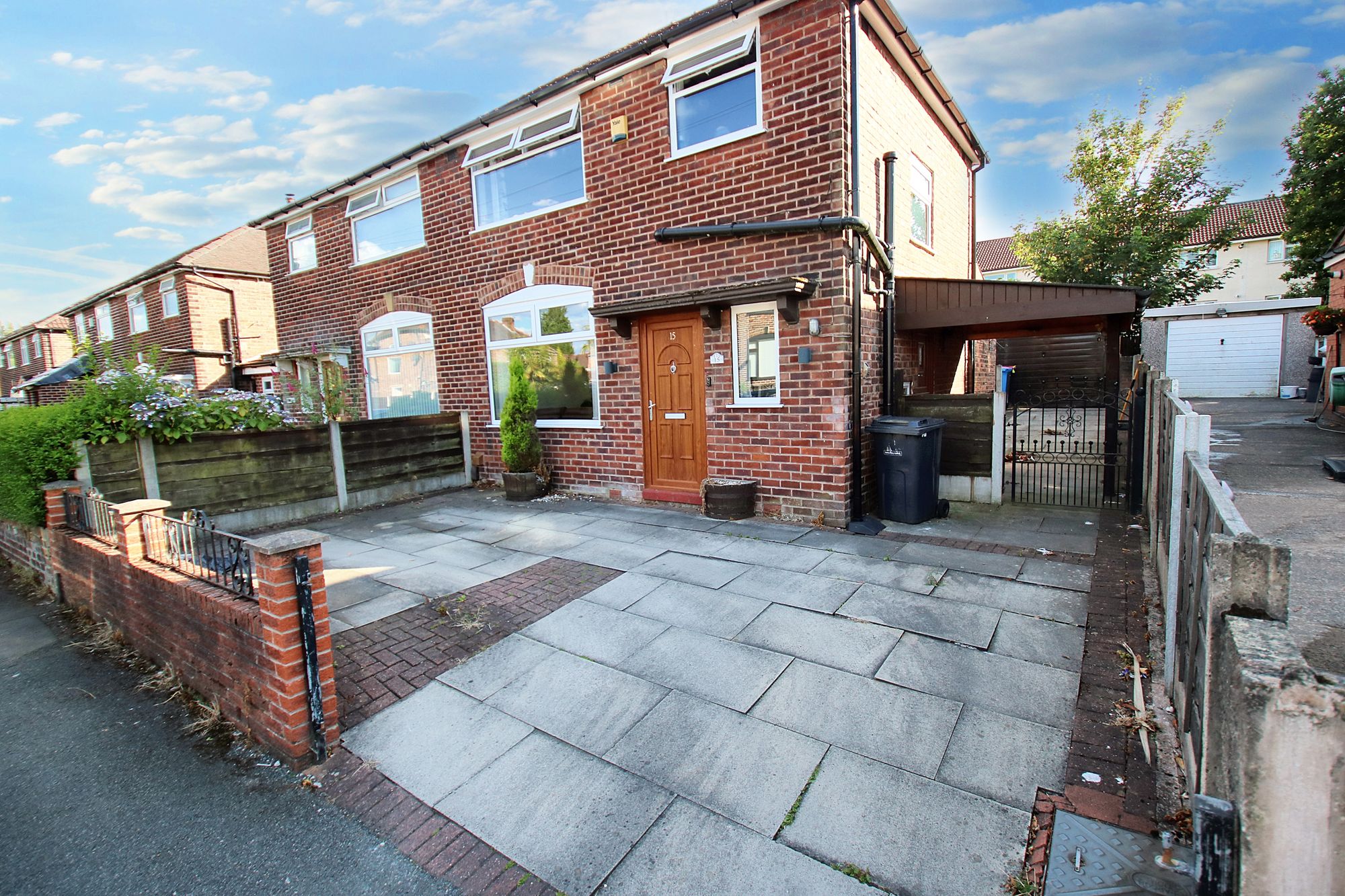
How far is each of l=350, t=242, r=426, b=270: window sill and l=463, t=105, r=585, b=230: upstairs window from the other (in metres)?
1.51

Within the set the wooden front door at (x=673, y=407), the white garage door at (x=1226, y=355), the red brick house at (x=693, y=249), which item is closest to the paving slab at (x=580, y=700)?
the red brick house at (x=693, y=249)

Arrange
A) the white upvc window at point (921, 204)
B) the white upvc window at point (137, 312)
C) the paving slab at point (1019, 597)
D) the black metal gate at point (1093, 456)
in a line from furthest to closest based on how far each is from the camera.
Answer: the white upvc window at point (137, 312) → the white upvc window at point (921, 204) → the black metal gate at point (1093, 456) → the paving slab at point (1019, 597)

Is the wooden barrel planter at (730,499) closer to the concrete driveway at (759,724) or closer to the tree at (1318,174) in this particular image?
the concrete driveway at (759,724)

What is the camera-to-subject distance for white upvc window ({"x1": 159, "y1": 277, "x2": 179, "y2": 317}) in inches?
723

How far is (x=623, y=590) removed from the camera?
4.68 m

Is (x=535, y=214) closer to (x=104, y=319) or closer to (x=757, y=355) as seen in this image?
(x=757, y=355)

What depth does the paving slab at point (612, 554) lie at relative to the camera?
5.34m

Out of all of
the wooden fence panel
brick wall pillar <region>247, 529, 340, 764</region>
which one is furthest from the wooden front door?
brick wall pillar <region>247, 529, 340, 764</region>

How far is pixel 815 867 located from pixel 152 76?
10076 millimetres

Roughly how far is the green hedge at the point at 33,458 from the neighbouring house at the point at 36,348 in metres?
29.2

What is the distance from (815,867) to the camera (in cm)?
210

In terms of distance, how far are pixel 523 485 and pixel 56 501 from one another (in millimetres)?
4466

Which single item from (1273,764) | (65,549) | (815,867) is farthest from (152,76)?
(1273,764)

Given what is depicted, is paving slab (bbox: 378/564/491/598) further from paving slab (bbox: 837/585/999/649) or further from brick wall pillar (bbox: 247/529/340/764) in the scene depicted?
paving slab (bbox: 837/585/999/649)
